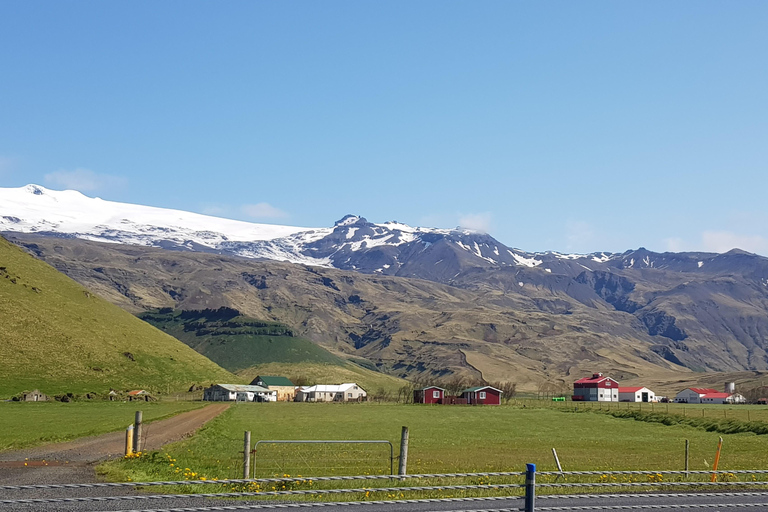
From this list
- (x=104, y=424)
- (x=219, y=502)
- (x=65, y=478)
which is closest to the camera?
(x=219, y=502)

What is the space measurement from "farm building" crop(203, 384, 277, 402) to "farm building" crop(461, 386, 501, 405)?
50.8 meters

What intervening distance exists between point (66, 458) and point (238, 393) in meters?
145

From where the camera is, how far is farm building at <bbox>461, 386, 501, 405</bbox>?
7087 inches

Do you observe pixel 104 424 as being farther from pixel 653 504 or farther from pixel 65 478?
pixel 653 504

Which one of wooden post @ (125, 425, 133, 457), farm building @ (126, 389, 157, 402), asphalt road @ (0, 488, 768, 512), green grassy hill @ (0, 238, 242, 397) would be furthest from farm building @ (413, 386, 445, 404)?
asphalt road @ (0, 488, 768, 512)

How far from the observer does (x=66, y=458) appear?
3794 cm

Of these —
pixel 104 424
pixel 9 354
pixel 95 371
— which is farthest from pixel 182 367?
pixel 104 424

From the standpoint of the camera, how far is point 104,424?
7169 centimetres

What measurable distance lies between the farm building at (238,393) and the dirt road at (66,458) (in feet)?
382

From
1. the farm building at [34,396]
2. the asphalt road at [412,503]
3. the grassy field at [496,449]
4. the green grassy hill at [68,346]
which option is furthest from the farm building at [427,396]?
the asphalt road at [412,503]

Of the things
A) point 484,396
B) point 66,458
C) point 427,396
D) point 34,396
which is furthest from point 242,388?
point 66,458

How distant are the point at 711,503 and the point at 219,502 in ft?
51.7

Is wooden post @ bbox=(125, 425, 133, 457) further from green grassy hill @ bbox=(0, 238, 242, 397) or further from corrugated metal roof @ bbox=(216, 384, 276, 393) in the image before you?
corrugated metal roof @ bbox=(216, 384, 276, 393)

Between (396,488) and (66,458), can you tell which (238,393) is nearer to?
(66,458)
